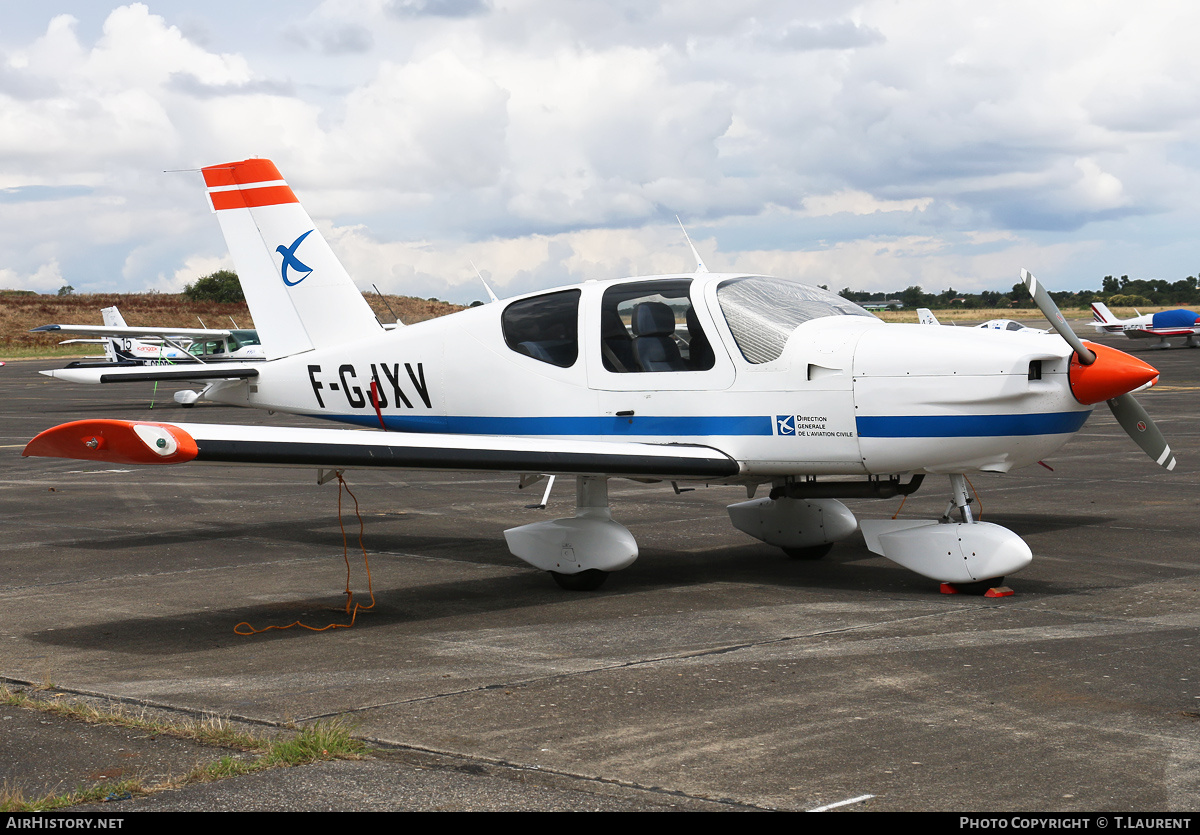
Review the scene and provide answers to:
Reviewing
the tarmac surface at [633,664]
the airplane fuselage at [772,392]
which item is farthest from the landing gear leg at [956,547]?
the airplane fuselage at [772,392]

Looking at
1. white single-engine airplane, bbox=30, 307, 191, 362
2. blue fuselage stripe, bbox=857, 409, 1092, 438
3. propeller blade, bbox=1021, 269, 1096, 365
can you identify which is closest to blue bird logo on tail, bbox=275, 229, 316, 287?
blue fuselage stripe, bbox=857, 409, 1092, 438

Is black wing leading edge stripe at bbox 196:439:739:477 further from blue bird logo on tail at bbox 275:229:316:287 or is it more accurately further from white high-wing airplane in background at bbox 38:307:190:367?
white high-wing airplane in background at bbox 38:307:190:367

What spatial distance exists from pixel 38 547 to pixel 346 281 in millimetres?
3702

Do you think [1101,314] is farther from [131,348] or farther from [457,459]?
[457,459]

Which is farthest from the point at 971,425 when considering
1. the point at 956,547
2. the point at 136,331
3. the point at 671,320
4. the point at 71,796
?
the point at 136,331

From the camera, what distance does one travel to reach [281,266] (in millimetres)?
11141

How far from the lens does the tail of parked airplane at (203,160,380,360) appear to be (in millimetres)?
10906

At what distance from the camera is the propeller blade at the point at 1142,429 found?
8219 millimetres

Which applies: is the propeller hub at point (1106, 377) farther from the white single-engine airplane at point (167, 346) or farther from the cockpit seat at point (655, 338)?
the white single-engine airplane at point (167, 346)

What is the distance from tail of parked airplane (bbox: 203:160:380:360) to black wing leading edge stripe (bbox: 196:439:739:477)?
12.5 ft

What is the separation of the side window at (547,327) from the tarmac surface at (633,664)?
1761 millimetres

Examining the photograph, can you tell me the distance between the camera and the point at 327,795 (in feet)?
13.1

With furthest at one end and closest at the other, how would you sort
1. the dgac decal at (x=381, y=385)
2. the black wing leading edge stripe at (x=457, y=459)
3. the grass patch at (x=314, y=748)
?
the dgac decal at (x=381, y=385), the black wing leading edge stripe at (x=457, y=459), the grass patch at (x=314, y=748)
